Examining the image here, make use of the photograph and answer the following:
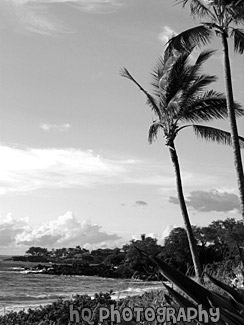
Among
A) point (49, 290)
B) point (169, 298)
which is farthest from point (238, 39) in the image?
point (49, 290)

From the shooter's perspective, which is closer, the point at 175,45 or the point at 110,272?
the point at 175,45

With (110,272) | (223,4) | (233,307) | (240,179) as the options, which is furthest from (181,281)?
(110,272)

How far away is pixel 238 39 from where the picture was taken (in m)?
15.1

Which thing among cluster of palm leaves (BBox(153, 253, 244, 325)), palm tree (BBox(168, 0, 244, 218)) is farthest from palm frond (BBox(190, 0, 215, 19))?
cluster of palm leaves (BBox(153, 253, 244, 325))

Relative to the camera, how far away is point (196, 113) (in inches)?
648

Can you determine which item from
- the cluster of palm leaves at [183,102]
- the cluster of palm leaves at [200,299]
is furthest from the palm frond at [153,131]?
the cluster of palm leaves at [200,299]

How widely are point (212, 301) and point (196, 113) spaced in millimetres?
14867

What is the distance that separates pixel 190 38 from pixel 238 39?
131 centimetres

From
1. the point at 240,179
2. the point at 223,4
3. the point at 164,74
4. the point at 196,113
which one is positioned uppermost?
the point at 223,4

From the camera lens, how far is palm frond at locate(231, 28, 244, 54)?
48.8 feet

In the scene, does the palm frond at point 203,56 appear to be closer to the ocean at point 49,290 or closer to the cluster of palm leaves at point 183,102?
the cluster of palm leaves at point 183,102

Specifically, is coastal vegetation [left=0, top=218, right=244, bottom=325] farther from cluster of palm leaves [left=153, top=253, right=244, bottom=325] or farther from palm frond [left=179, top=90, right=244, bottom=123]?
palm frond [left=179, top=90, right=244, bottom=123]

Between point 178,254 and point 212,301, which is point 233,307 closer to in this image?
point 212,301

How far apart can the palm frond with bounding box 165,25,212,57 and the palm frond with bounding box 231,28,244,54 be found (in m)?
0.66
